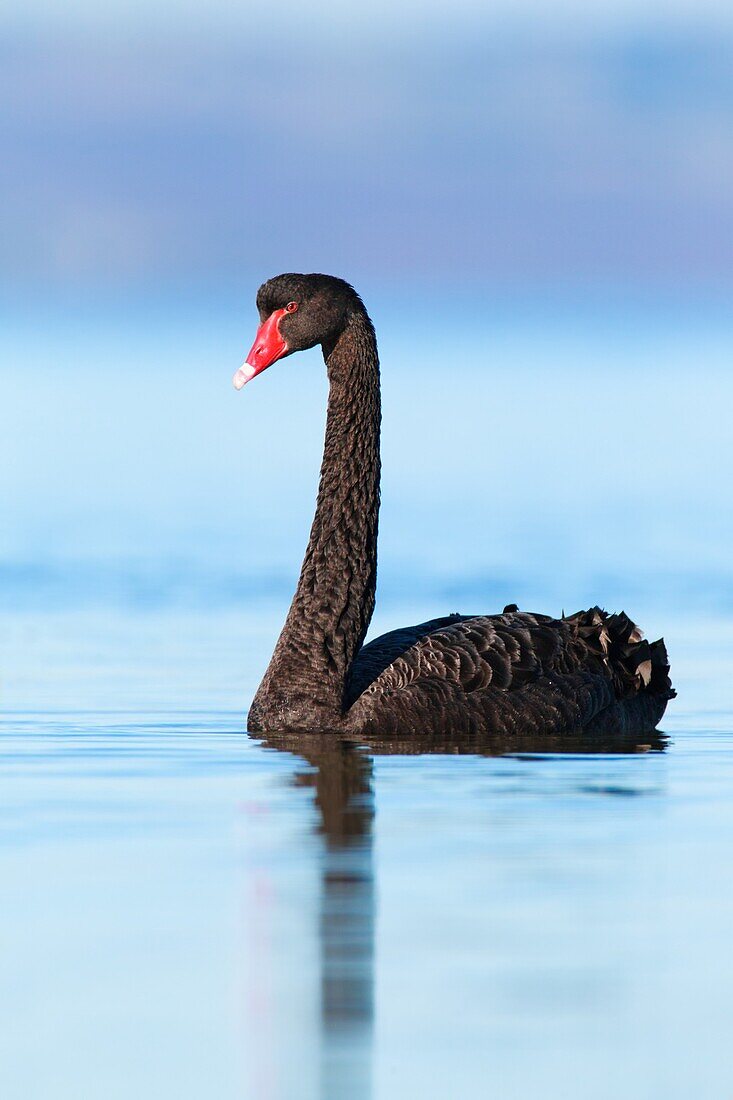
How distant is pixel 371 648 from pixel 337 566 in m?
0.39

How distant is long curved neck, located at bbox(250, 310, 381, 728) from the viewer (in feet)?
27.8

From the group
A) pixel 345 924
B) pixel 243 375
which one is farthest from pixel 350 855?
pixel 243 375

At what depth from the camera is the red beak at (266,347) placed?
8750mm

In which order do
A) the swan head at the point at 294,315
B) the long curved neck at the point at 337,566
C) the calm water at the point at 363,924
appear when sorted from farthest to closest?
1. the swan head at the point at 294,315
2. the long curved neck at the point at 337,566
3. the calm water at the point at 363,924

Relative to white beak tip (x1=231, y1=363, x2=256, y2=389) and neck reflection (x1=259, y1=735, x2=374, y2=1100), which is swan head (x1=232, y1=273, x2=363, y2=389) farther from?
neck reflection (x1=259, y1=735, x2=374, y2=1100)

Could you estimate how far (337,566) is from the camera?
29.4ft

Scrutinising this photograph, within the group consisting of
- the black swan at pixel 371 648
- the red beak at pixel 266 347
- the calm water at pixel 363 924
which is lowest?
the calm water at pixel 363 924

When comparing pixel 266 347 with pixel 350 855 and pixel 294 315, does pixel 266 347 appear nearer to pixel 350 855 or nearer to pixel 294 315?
pixel 294 315

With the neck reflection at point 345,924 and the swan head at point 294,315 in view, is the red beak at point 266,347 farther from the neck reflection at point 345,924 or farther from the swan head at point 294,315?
the neck reflection at point 345,924

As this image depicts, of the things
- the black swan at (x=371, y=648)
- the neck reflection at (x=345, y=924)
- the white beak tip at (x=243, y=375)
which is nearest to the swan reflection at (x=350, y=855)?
the neck reflection at (x=345, y=924)

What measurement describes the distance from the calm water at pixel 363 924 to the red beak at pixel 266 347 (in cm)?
184

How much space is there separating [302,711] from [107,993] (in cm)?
436

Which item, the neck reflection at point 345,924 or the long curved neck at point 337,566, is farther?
the long curved neck at point 337,566

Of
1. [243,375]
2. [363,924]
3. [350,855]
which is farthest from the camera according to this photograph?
[243,375]
